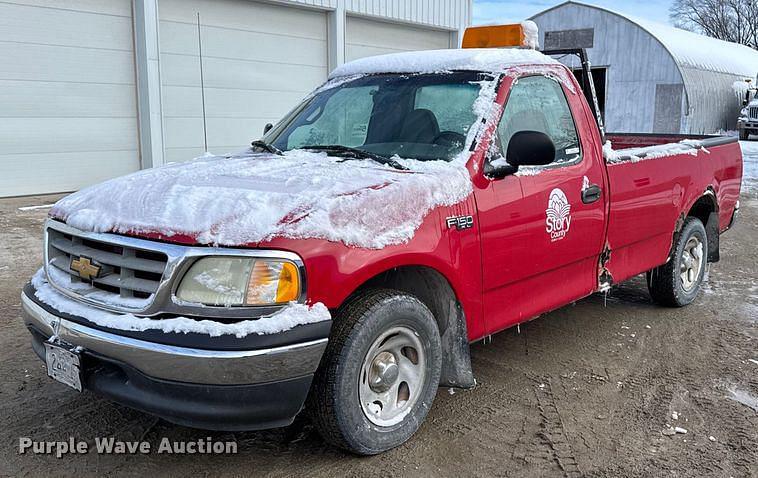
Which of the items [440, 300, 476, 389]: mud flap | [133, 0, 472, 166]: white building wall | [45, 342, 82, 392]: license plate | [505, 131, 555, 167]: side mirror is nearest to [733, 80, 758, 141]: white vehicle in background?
[133, 0, 472, 166]: white building wall

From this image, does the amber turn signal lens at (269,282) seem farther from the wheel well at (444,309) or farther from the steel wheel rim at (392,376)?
the wheel well at (444,309)

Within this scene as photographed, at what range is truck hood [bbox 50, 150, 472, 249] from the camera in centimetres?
290

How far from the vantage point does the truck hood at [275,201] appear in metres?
2.90

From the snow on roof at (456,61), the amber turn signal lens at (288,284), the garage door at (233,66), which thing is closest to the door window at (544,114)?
the snow on roof at (456,61)

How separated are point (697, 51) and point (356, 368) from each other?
2938 centimetres

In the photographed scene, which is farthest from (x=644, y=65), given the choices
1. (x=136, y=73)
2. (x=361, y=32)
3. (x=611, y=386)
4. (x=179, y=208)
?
(x=179, y=208)

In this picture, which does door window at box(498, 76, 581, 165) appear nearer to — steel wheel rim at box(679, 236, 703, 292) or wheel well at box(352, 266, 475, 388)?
wheel well at box(352, 266, 475, 388)

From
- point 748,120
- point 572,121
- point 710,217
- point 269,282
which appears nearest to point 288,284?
point 269,282

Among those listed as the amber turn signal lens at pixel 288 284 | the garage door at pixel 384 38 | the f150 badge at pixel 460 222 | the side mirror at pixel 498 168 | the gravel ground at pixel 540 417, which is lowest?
the gravel ground at pixel 540 417

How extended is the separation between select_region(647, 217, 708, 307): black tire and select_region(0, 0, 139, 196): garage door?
32.0ft

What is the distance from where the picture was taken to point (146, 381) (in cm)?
281

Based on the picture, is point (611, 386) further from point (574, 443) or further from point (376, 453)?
point (376, 453)

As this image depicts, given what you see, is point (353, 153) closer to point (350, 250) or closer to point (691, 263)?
point (350, 250)

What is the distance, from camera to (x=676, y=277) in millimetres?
5797
